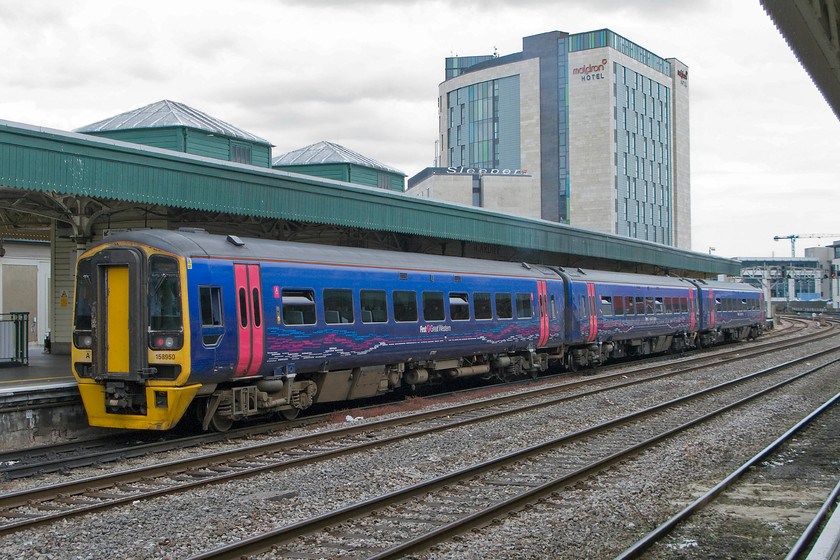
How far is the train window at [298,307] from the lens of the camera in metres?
12.3

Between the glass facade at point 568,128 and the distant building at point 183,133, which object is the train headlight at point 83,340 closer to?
the distant building at point 183,133

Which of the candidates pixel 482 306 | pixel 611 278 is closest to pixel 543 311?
pixel 482 306

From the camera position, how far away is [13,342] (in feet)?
50.4

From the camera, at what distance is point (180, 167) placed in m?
14.3

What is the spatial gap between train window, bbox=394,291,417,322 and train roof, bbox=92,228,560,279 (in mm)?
547

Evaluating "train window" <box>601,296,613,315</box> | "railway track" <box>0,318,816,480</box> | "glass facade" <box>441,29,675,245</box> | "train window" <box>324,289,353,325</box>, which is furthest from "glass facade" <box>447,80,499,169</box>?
"railway track" <box>0,318,816,480</box>

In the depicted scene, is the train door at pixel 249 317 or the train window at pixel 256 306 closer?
the train door at pixel 249 317

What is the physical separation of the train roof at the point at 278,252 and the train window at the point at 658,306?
11.1 meters

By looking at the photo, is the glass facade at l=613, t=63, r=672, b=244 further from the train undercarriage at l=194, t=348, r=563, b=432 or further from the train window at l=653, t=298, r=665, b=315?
the train undercarriage at l=194, t=348, r=563, b=432

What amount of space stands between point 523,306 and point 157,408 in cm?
1052

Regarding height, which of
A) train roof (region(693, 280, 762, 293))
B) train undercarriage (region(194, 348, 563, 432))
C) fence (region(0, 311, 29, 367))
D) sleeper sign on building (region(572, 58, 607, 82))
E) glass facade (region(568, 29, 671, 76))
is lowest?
train undercarriage (region(194, 348, 563, 432))

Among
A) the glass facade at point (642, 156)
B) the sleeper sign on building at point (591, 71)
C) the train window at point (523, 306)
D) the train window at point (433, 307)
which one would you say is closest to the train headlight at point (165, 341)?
the train window at point (433, 307)

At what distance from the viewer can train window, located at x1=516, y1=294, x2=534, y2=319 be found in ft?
61.8

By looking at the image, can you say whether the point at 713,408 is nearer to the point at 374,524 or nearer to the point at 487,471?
the point at 487,471
